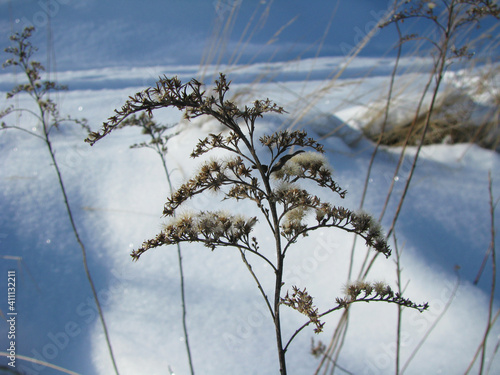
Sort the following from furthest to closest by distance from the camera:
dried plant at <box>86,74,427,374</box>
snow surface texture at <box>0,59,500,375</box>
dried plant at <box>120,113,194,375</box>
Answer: snow surface texture at <box>0,59,500,375</box> → dried plant at <box>120,113,194,375</box> → dried plant at <box>86,74,427,374</box>

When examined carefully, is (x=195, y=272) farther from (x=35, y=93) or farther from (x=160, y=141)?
(x=35, y=93)

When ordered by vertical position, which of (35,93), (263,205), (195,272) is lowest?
(263,205)

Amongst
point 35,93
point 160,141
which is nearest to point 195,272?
point 160,141

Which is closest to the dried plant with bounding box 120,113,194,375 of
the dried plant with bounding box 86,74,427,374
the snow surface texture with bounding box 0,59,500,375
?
the snow surface texture with bounding box 0,59,500,375

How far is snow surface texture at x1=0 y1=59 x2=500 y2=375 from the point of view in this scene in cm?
128

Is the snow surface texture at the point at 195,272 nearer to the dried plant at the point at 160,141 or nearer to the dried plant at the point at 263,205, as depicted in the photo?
the dried plant at the point at 160,141

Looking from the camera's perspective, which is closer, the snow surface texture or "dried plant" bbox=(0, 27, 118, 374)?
"dried plant" bbox=(0, 27, 118, 374)

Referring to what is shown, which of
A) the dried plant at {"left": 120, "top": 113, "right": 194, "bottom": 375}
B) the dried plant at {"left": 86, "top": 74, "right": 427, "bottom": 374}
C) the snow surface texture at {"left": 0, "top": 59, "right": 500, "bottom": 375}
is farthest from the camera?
the snow surface texture at {"left": 0, "top": 59, "right": 500, "bottom": 375}

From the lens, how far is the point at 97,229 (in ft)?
5.74

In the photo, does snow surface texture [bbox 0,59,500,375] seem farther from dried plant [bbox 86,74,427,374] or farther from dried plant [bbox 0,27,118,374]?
dried plant [bbox 86,74,427,374]

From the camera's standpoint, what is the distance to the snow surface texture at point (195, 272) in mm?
1277

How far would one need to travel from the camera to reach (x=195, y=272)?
1553mm

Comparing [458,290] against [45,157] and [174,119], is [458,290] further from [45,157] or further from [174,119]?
[45,157]

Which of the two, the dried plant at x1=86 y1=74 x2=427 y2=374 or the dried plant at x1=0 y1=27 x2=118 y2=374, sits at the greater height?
the dried plant at x1=0 y1=27 x2=118 y2=374
